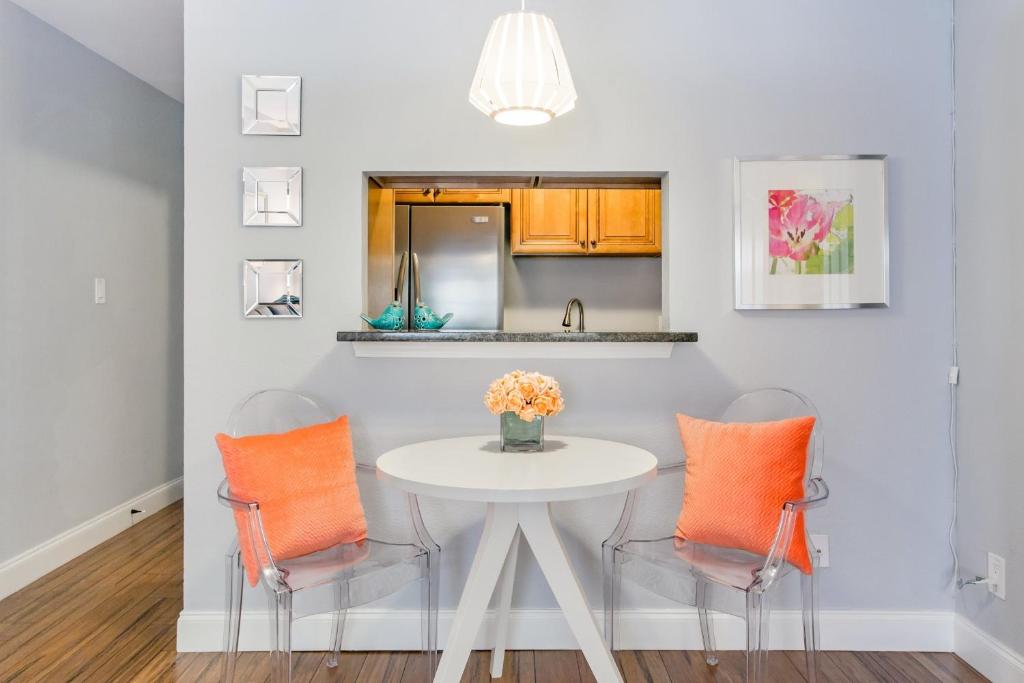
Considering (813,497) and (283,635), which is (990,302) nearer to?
(813,497)

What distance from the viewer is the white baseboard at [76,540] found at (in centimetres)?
277

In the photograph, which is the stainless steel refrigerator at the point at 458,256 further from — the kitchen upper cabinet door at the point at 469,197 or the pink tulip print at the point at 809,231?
the pink tulip print at the point at 809,231

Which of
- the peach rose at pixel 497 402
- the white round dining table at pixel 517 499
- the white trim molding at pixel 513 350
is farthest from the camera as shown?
the white trim molding at pixel 513 350

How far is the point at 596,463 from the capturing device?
1.83 meters

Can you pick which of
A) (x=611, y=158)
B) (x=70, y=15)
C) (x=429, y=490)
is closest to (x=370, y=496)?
(x=429, y=490)

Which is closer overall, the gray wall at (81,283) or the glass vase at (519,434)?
the glass vase at (519,434)

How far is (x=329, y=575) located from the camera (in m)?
1.77

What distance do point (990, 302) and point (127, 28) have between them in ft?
11.8

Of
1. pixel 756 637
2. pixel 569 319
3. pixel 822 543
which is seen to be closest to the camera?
pixel 756 637

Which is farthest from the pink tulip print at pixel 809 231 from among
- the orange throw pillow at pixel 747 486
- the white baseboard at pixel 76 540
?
the white baseboard at pixel 76 540

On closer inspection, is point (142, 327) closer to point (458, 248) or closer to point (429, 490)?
point (458, 248)

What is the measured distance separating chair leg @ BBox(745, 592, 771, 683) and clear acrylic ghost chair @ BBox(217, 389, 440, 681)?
86 centimetres

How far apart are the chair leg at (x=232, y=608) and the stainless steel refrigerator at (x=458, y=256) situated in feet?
6.70

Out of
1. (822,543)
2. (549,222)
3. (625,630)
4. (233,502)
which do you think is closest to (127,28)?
(549,222)
